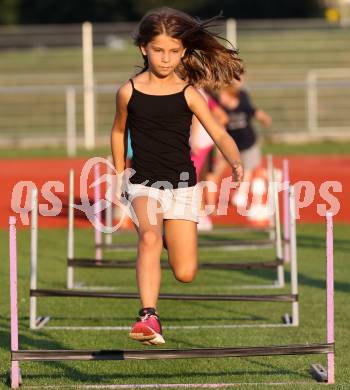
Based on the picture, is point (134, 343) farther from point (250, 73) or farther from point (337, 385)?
point (250, 73)

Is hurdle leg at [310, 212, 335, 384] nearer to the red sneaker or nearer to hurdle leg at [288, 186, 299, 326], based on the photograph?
the red sneaker

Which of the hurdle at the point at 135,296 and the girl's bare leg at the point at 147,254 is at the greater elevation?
the girl's bare leg at the point at 147,254

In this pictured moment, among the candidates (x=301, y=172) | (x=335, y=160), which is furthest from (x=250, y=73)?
(x=301, y=172)

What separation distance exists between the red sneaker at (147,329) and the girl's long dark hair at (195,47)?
141 centimetres

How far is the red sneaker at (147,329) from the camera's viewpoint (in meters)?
6.25

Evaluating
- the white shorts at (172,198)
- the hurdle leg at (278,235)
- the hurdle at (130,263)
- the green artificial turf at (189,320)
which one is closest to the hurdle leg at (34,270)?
the green artificial turf at (189,320)

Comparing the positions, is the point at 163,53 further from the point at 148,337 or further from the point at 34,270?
the point at 34,270

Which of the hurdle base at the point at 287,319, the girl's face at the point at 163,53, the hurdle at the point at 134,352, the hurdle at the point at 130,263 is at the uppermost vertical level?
the girl's face at the point at 163,53

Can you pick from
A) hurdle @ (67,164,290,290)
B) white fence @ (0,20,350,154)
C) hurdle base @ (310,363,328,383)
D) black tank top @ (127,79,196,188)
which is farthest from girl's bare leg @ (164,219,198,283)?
white fence @ (0,20,350,154)

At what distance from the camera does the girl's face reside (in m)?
6.51

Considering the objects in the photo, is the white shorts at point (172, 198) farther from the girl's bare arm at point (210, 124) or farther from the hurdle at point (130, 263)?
the hurdle at point (130, 263)

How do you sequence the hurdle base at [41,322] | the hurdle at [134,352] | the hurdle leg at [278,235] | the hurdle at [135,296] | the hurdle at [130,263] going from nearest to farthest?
the hurdle at [134,352] < the hurdle at [135,296] < the hurdle base at [41,322] < the hurdle at [130,263] < the hurdle leg at [278,235]

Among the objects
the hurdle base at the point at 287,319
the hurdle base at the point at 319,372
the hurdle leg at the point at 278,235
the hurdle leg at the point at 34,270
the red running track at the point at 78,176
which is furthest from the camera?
the red running track at the point at 78,176

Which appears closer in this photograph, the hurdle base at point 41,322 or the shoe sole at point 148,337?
the shoe sole at point 148,337
